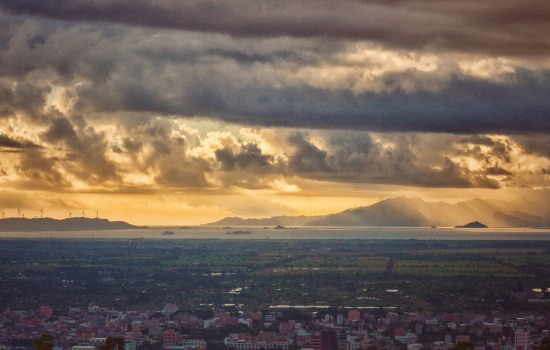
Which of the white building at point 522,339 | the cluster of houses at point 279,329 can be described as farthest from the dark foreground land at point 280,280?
the white building at point 522,339

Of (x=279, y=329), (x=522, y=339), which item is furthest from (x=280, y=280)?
(x=522, y=339)

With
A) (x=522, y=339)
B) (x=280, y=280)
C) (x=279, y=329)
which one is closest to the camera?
(x=522, y=339)

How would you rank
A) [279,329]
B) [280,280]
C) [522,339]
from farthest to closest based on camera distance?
Result: [280,280] → [279,329] → [522,339]

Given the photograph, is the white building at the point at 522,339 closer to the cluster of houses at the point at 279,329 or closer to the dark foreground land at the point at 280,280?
the cluster of houses at the point at 279,329

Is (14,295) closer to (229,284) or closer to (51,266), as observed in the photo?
(229,284)

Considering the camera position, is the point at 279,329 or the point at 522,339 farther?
→ the point at 279,329

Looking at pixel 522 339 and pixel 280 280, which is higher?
pixel 280 280

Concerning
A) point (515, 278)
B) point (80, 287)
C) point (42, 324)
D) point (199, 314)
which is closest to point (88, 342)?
point (42, 324)

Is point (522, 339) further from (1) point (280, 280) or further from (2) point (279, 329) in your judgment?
(1) point (280, 280)
